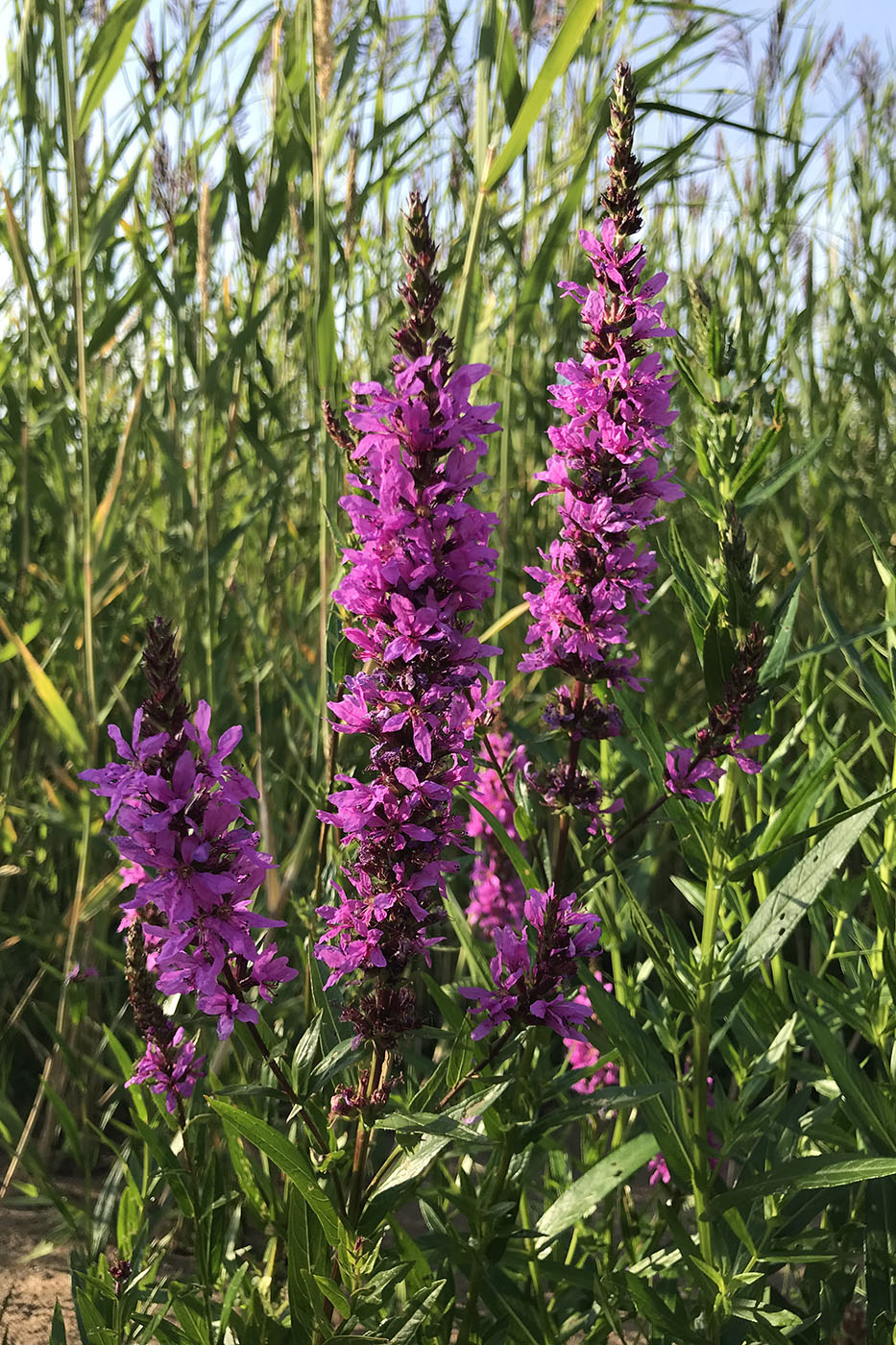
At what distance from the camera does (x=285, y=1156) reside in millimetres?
987

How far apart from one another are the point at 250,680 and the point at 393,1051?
156cm

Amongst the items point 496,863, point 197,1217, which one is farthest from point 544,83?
point 197,1217

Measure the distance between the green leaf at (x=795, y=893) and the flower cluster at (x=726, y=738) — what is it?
11cm

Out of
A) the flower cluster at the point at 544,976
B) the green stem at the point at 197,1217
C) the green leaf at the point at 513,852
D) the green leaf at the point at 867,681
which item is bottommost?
the green stem at the point at 197,1217

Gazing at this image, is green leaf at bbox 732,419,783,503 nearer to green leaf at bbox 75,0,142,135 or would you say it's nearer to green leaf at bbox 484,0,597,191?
green leaf at bbox 484,0,597,191

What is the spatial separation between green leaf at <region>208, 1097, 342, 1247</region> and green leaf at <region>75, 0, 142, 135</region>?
146cm

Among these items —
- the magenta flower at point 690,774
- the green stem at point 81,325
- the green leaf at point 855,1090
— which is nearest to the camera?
the green leaf at point 855,1090

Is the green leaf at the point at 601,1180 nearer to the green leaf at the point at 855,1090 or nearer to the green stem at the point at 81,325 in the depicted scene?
the green leaf at the point at 855,1090

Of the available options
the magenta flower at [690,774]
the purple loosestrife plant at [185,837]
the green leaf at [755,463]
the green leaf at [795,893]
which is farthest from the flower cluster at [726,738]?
the purple loosestrife plant at [185,837]

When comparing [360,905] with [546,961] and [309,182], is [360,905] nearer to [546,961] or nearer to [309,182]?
[546,961]

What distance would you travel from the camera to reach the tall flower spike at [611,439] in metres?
1.18

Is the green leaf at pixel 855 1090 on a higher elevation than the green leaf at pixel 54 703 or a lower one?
lower

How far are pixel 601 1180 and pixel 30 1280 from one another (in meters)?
1.12

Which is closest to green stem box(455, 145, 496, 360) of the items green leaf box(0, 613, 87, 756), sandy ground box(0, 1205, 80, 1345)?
green leaf box(0, 613, 87, 756)
